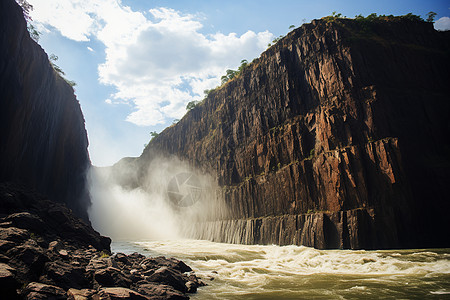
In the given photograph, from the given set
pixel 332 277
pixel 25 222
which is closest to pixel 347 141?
pixel 332 277

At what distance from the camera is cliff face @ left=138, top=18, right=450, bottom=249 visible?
26.5 m

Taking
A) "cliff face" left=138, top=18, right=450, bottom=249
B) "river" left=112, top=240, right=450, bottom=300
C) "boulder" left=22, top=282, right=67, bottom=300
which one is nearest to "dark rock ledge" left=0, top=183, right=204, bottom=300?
"boulder" left=22, top=282, right=67, bottom=300

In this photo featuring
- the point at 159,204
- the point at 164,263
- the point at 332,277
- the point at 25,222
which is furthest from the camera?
the point at 159,204

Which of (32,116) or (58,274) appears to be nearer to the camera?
(58,274)

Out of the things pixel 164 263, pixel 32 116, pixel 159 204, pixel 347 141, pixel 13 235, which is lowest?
pixel 164 263

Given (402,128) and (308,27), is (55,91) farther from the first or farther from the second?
(402,128)

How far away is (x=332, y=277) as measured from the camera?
53.1 ft

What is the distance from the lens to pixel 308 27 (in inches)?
1623

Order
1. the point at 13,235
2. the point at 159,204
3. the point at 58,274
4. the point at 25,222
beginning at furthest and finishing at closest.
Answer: the point at 159,204, the point at 25,222, the point at 13,235, the point at 58,274

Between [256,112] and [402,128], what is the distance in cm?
2327

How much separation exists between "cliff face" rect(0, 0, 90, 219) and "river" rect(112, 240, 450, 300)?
727 inches

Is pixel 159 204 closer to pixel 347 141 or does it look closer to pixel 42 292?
pixel 347 141

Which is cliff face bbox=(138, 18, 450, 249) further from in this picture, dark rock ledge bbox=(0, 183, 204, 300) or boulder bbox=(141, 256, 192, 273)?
dark rock ledge bbox=(0, 183, 204, 300)

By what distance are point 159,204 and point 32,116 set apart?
56.8 m
